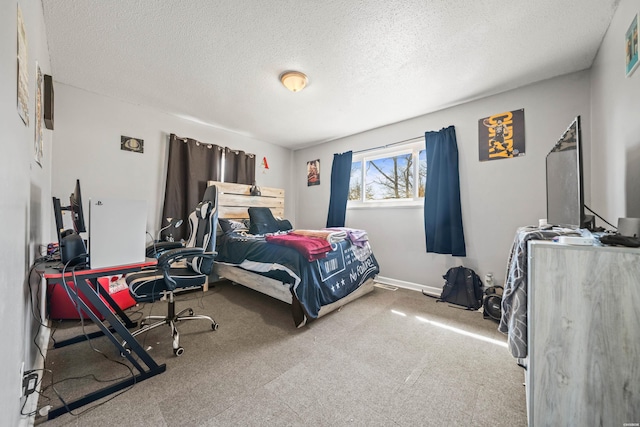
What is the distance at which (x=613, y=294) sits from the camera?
0.83 m

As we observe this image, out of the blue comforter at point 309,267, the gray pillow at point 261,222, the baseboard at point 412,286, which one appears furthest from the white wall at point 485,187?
the gray pillow at point 261,222

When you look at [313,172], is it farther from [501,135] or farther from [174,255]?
[174,255]

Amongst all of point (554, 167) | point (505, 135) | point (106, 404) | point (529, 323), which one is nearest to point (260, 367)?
point (106, 404)

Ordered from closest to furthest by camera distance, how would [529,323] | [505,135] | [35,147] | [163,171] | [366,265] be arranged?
[529,323]
[35,147]
[505,135]
[366,265]
[163,171]

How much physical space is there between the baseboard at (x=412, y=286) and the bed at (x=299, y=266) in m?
0.57

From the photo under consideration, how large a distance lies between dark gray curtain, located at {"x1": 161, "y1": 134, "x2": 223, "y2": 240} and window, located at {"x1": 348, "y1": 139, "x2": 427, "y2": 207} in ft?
7.83

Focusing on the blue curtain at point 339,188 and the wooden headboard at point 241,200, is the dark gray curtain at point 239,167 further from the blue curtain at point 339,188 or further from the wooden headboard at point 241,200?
the blue curtain at point 339,188

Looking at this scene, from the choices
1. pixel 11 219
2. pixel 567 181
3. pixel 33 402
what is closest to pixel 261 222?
pixel 33 402

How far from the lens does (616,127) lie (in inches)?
64.9

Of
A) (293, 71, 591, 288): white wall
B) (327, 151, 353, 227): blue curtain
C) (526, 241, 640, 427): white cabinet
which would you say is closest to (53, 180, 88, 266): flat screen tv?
(526, 241, 640, 427): white cabinet

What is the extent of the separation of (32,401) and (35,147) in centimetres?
145

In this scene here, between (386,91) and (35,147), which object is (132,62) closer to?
(35,147)

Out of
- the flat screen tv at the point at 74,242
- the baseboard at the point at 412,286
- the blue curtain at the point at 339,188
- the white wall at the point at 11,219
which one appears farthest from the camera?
the blue curtain at the point at 339,188

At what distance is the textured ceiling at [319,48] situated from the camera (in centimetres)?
158
